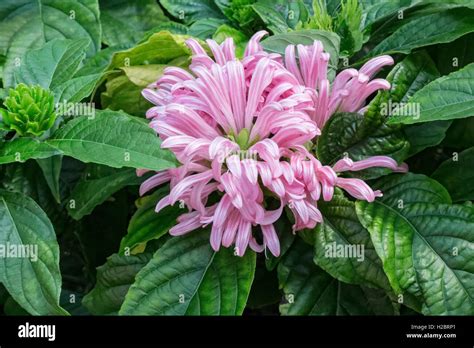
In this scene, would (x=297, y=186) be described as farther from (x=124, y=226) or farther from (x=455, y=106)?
(x=124, y=226)

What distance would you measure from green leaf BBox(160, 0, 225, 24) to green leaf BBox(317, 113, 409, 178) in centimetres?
30

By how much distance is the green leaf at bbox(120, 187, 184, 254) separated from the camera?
0.78 metres

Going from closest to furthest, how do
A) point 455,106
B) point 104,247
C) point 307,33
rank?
point 455,106 → point 307,33 → point 104,247

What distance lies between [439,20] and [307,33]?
5.9 inches

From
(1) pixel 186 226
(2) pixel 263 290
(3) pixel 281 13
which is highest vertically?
(3) pixel 281 13

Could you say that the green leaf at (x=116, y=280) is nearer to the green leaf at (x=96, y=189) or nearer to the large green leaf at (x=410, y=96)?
the green leaf at (x=96, y=189)

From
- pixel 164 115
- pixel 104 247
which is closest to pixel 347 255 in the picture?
pixel 164 115

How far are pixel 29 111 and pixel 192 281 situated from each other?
0.25 meters

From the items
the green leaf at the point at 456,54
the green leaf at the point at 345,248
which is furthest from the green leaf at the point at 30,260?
the green leaf at the point at 456,54

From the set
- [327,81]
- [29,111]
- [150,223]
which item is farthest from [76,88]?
[327,81]

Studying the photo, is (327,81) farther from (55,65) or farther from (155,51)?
(55,65)

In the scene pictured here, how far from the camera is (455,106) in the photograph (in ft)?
2.26

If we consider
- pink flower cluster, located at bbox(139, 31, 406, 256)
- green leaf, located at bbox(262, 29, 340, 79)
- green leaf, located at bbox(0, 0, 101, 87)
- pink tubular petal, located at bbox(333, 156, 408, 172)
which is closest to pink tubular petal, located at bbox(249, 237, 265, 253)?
pink flower cluster, located at bbox(139, 31, 406, 256)

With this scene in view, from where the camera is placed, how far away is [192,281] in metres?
0.74
